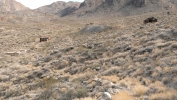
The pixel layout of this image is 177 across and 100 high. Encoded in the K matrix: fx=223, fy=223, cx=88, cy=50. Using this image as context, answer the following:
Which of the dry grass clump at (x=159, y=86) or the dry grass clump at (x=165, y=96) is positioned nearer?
the dry grass clump at (x=165, y=96)

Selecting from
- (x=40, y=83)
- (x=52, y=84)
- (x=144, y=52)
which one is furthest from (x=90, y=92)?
(x=144, y=52)

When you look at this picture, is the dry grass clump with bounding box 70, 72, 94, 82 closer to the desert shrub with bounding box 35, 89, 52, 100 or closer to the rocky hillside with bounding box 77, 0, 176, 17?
the desert shrub with bounding box 35, 89, 52, 100

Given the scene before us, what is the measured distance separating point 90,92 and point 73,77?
10.6ft

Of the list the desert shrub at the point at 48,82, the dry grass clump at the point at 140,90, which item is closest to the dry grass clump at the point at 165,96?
the dry grass clump at the point at 140,90

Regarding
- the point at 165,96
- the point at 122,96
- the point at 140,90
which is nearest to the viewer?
the point at 165,96

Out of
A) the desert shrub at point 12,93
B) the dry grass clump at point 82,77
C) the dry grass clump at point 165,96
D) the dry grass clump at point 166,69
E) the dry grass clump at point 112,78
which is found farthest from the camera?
the dry grass clump at point 82,77

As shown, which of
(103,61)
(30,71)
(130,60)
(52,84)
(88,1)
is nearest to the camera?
(52,84)

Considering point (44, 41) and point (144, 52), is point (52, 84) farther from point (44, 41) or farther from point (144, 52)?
point (44, 41)

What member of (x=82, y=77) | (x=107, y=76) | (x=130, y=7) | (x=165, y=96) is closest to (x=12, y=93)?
(x=82, y=77)

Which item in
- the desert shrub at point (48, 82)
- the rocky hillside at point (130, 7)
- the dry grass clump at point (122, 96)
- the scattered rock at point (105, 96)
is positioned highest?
the rocky hillside at point (130, 7)

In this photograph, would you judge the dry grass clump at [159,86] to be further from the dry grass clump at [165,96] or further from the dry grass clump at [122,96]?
the dry grass clump at [122,96]

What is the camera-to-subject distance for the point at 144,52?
1523 centimetres

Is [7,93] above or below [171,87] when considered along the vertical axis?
below

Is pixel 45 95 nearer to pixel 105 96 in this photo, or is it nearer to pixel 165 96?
pixel 105 96
